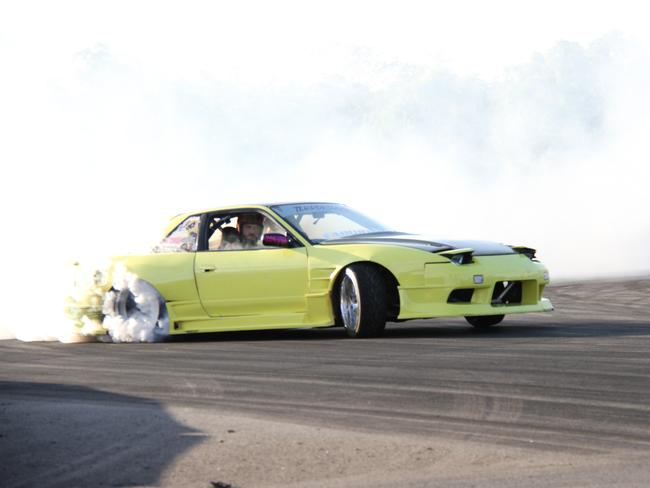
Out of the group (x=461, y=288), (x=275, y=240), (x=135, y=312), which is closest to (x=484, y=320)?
(x=461, y=288)

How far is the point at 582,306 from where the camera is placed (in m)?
16.2

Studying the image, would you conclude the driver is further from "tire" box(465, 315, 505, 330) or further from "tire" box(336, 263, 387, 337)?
"tire" box(465, 315, 505, 330)

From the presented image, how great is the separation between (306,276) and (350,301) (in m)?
0.50

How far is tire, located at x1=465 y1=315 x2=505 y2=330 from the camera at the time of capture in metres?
13.0

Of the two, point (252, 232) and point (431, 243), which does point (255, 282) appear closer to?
point (252, 232)

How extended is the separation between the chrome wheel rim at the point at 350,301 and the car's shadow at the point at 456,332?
22 centimetres

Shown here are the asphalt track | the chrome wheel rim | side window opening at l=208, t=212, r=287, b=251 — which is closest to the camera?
the asphalt track

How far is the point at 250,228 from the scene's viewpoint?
13109 mm

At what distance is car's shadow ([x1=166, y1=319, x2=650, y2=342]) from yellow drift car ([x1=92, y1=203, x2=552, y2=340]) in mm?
234

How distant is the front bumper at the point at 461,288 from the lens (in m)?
11.9

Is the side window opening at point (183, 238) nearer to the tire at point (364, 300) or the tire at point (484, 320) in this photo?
the tire at point (364, 300)

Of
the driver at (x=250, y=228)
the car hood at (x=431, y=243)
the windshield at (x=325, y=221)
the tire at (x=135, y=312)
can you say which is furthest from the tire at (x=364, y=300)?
the tire at (x=135, y=312)

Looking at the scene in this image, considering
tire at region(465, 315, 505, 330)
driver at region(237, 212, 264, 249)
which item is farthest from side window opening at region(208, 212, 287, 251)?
tire at region(465, 315, 505, 330)

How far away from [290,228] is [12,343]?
331 cm
